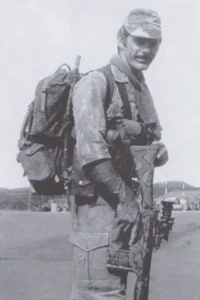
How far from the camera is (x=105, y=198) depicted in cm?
430

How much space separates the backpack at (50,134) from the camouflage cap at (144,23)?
28 centimetres

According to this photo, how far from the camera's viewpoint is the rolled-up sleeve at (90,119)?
4.05 meters

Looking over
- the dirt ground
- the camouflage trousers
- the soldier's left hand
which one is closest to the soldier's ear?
the soldier's left hand

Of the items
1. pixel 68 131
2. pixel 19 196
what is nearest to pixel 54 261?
pixel 68 131

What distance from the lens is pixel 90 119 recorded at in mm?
4102

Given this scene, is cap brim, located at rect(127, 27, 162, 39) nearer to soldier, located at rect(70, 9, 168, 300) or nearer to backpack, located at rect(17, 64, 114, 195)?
soldier, located at rect(70, 9, 168, 300)

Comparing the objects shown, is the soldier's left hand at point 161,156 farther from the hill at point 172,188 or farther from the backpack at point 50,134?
the hill at point 172,188

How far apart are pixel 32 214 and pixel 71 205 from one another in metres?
11.9

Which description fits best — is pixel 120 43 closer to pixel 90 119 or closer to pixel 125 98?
pixel 125 98

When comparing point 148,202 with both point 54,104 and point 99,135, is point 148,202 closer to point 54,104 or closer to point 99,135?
point 99,135

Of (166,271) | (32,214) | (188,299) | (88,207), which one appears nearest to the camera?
(88,207)

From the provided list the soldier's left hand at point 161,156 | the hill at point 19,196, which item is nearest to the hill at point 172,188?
the hill at point 19,196

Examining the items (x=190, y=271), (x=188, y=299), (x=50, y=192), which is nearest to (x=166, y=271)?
(x=190, y=271)

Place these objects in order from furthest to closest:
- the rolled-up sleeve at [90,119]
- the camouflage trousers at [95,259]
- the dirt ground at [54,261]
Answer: the dirt ground at [54,261] < the camouflage trousers at [95,259] < the rolled-up sleeve at [90,119]
